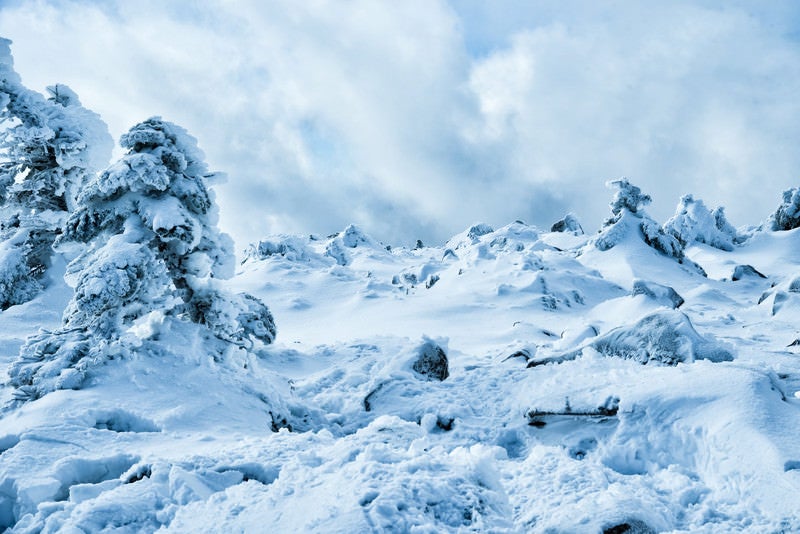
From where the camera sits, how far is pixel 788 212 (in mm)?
35969

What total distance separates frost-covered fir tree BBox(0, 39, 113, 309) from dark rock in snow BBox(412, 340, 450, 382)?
11.9 metres

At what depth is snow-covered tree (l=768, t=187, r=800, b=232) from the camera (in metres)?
35.6

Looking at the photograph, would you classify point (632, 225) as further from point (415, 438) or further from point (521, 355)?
point (415, 438)

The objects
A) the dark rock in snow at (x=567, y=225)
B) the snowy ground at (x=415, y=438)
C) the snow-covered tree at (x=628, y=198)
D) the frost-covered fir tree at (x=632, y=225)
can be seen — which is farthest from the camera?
the dark rock in snow at (x=567, y=225)

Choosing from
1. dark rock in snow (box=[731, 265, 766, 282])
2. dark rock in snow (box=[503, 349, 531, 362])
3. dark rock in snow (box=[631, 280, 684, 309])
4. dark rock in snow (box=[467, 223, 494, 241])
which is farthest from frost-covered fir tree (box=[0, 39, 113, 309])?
dark rock in snow (box=[467, 223, 494, 241])

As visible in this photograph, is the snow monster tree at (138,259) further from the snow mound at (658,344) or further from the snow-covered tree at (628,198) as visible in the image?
the snow-covered tree at (628,198)

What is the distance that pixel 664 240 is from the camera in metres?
27.1

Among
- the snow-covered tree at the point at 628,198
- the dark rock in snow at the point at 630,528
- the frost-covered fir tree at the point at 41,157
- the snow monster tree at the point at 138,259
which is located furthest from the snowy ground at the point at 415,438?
the snow-covered tree at the point at 628,198

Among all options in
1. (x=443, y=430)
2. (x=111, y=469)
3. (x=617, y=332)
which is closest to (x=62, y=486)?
(x=111, y=469)

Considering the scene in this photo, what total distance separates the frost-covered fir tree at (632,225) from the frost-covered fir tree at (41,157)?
23.8 m

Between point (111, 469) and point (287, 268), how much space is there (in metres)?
18.8

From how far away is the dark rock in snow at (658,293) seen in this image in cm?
1544

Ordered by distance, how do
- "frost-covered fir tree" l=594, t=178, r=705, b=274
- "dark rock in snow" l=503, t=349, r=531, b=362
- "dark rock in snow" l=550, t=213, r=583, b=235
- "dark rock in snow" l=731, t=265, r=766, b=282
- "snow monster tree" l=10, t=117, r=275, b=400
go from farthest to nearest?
"dark rock in snow" l=550, t=213, r=583, b=235
"frost-covered fir tree" l=594, t=178, r=705, b=274
"dark rock in snow" l=731, t=265, r=766, b=282
"dark rock in snow" l=503, t=349, r=531, b=362
"snow monster tree" l=10, t=117, r=275, b=400

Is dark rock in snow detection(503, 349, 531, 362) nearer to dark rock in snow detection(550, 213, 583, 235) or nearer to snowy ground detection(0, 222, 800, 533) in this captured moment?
snowy ground detection(0, 222, 800, 533)
